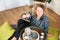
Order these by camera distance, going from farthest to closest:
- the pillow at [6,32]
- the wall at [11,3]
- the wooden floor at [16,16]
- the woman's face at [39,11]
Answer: the wall at [11,3] → the wooden floor at [16,16] → the pillow at [6,32] → the woman's face at [39,11]

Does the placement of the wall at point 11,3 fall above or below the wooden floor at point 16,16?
above

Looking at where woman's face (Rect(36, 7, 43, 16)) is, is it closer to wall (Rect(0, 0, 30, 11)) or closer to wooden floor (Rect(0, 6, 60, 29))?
wooden floor (Rect(0, 6, 60, 29))

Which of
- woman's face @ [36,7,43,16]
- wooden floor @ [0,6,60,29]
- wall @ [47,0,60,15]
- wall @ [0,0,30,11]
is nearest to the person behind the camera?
woman's face @ [36,7,43,16]

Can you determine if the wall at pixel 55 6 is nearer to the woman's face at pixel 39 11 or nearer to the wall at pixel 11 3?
the wall at pixel 11 3

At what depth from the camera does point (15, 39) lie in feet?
6.13

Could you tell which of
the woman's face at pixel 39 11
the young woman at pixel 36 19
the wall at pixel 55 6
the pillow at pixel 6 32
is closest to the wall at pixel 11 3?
the wall at pixel 55 6

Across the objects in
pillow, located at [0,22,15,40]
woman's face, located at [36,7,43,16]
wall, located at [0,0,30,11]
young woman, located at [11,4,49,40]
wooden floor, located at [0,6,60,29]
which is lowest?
wooden floor, located at [0,6,60,29]

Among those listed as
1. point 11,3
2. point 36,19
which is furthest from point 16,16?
point 36,19

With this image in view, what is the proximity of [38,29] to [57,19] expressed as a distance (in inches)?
51.8

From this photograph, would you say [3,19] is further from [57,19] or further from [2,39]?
[57,19]

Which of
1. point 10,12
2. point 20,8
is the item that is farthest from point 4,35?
point 20,8

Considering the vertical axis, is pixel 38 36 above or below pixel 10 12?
above

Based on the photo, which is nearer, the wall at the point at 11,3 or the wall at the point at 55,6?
the wall at the point at 55,6

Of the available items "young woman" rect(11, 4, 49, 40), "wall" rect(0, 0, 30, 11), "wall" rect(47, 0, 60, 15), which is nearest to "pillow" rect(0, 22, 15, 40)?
"young woman" rect(11, 4, 49, 40)
